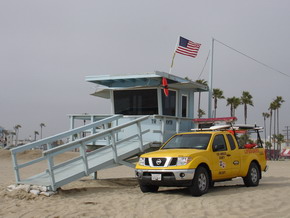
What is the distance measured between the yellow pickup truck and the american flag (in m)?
5.52

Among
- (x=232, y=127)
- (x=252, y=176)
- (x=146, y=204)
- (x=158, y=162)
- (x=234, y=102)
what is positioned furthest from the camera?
(x=234, y=102)

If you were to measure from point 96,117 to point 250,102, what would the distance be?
61.8 meters

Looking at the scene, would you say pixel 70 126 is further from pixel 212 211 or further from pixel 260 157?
pixel 212 211

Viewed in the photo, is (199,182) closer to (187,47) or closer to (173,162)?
(173,162)

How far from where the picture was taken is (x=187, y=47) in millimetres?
17688

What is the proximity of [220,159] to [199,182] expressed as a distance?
1.34 meters

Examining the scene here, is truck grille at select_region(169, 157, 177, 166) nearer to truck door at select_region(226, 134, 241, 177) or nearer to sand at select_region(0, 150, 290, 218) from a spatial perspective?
sand at select_region(0, 150, 290, 218)

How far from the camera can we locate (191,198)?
Result: 9.73 meters

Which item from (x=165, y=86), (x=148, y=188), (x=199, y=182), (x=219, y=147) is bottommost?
(x=148, y=188)

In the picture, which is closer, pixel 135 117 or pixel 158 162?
pixel 158 162

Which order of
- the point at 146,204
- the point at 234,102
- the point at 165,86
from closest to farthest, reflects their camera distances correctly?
the point at 146,204 → the point at 165,86 → the point at 234,102

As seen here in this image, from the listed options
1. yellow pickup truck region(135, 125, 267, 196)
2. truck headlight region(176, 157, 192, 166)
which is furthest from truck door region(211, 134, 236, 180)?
truck headlight region(176, 157, 192, 166)

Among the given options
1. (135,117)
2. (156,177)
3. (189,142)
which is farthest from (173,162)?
(135,117)

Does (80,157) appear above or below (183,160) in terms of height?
below
